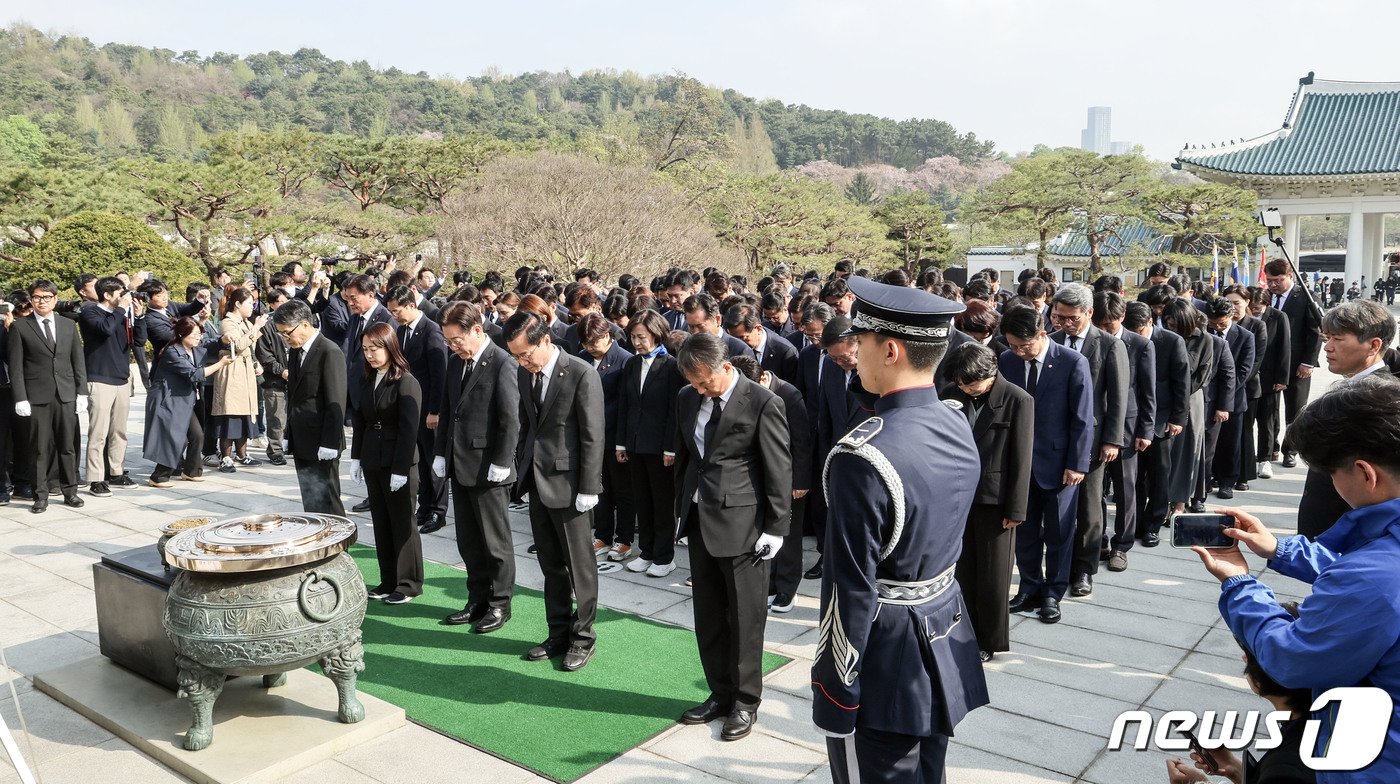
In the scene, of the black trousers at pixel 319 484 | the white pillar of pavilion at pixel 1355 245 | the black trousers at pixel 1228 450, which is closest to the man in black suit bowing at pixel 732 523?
the black trousers at pixel 319 484

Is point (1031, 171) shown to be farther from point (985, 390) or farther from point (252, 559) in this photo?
point (252, 559)

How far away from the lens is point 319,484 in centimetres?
605

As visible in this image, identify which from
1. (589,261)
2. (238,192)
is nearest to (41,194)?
(238,192)

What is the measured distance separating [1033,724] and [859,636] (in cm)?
215

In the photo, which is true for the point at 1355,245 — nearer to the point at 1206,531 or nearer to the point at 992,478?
the point at 992,478

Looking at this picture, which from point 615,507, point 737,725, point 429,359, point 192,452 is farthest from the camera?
point 192,452

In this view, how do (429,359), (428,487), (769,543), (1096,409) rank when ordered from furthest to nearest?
1. (428,487)
2. (429,359)
3. (1096,409)
4. (769,543)

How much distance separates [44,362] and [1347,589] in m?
8.92

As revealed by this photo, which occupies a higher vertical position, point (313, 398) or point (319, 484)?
point (313, 398)

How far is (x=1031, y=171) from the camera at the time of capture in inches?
1007

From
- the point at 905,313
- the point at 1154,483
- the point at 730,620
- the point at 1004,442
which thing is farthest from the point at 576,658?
the point at 1154,483

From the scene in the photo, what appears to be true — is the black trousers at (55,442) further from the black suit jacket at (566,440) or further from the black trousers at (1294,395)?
the black trousers at (1294,395)

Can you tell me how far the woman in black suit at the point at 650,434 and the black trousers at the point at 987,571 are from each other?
6.88 feet

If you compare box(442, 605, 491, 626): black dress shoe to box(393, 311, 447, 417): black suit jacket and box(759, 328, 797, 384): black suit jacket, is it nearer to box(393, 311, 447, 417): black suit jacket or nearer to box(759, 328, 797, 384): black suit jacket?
box(393, 311, 447, 417): black suit jacket
